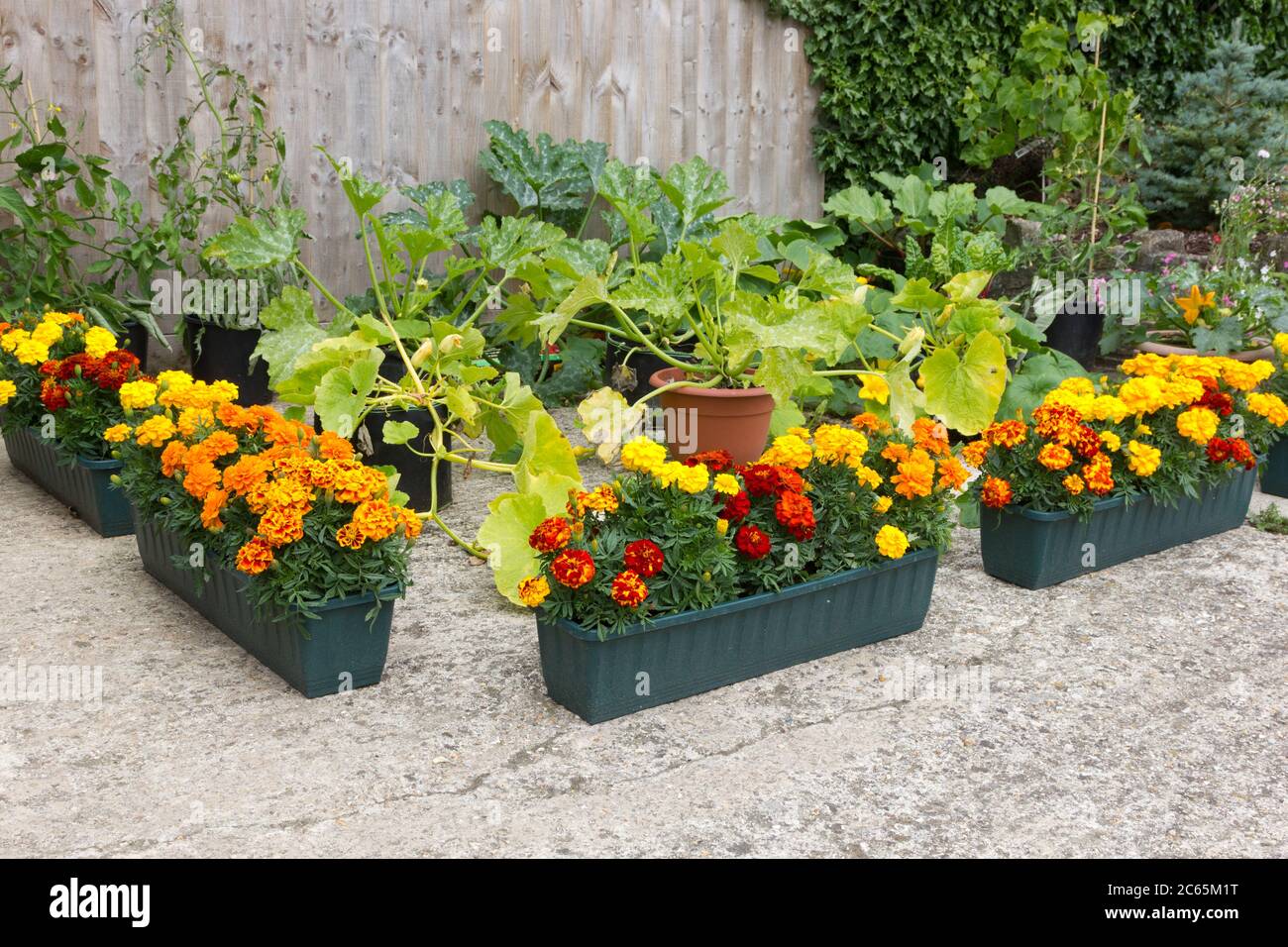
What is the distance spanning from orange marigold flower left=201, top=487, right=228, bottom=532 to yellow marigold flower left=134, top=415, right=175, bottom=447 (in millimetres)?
410

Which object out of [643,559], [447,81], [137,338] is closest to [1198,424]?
[643,559]

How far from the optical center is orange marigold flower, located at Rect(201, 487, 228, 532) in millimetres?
2818

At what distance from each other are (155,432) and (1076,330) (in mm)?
4122

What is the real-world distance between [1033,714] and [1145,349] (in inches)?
110

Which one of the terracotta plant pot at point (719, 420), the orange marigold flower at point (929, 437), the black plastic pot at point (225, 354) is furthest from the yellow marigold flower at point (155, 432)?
the orange marigold flower at point (929, 437)

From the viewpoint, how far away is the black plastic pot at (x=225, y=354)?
4.88 metres

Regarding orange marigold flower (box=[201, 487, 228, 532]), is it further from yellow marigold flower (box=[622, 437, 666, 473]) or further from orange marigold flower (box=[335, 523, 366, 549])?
yellow marigold flower (box=[622, 437, 666, 473])

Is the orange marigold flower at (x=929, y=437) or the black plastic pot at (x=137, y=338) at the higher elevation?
the black plastic pot at (x=137, y=338)

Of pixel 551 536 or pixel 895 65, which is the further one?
pixel 895 65

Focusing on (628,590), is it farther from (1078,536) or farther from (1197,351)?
(1197,351)

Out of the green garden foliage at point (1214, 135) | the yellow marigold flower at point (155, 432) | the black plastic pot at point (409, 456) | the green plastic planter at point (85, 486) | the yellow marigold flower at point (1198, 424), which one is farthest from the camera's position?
the green garden foliage at point (1214, 135)

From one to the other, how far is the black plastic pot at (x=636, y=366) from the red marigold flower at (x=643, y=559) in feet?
7.06

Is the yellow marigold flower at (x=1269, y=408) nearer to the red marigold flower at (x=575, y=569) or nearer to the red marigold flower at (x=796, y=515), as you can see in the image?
the red marigold flower at (x=796, y=515)

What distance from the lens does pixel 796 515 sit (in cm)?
286
